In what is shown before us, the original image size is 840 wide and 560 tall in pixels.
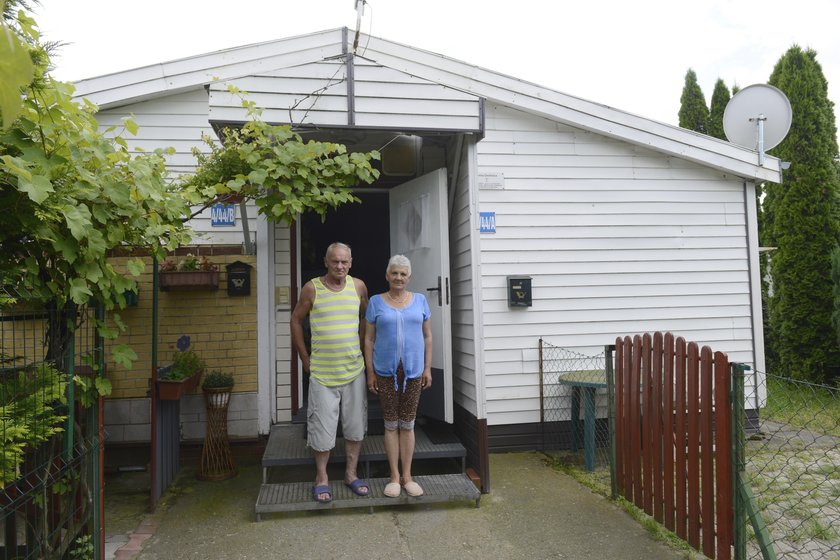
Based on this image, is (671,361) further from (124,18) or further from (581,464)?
(124,18)

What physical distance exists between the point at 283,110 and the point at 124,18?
20.2 ft

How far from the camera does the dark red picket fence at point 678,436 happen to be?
2.68 m

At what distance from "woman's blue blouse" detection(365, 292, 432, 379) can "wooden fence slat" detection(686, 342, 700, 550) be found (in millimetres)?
1575

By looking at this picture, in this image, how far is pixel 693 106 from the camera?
1262cm

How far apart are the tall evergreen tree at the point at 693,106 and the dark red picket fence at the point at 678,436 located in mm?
10963

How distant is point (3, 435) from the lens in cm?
192

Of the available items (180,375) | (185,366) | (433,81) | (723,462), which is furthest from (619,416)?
(185,366)

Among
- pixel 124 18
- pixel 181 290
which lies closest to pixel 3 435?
pixel 181 290

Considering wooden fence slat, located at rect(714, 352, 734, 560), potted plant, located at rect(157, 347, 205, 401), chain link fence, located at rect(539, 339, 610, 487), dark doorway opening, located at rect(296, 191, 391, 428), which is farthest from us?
dark doorway opening, located at rect(296, 191, 391, 428)

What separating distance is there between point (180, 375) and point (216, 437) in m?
0.60

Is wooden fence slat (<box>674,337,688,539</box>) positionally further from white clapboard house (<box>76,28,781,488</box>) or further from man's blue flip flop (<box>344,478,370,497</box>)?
man's blue flip flop (<box>344,478,370,497</box>)

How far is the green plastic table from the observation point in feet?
14.9

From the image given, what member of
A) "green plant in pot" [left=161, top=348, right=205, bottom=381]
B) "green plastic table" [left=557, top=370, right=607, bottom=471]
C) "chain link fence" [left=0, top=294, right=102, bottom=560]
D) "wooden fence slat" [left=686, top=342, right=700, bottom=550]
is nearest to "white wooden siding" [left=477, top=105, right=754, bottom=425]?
"green plastic table" [left=557, top=370, right=607, bottom=471]

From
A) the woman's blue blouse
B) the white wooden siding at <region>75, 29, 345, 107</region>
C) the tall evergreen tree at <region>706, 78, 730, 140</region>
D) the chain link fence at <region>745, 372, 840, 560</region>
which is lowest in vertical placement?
the chain link fence at <region>745, 372, 840, 560</region>
